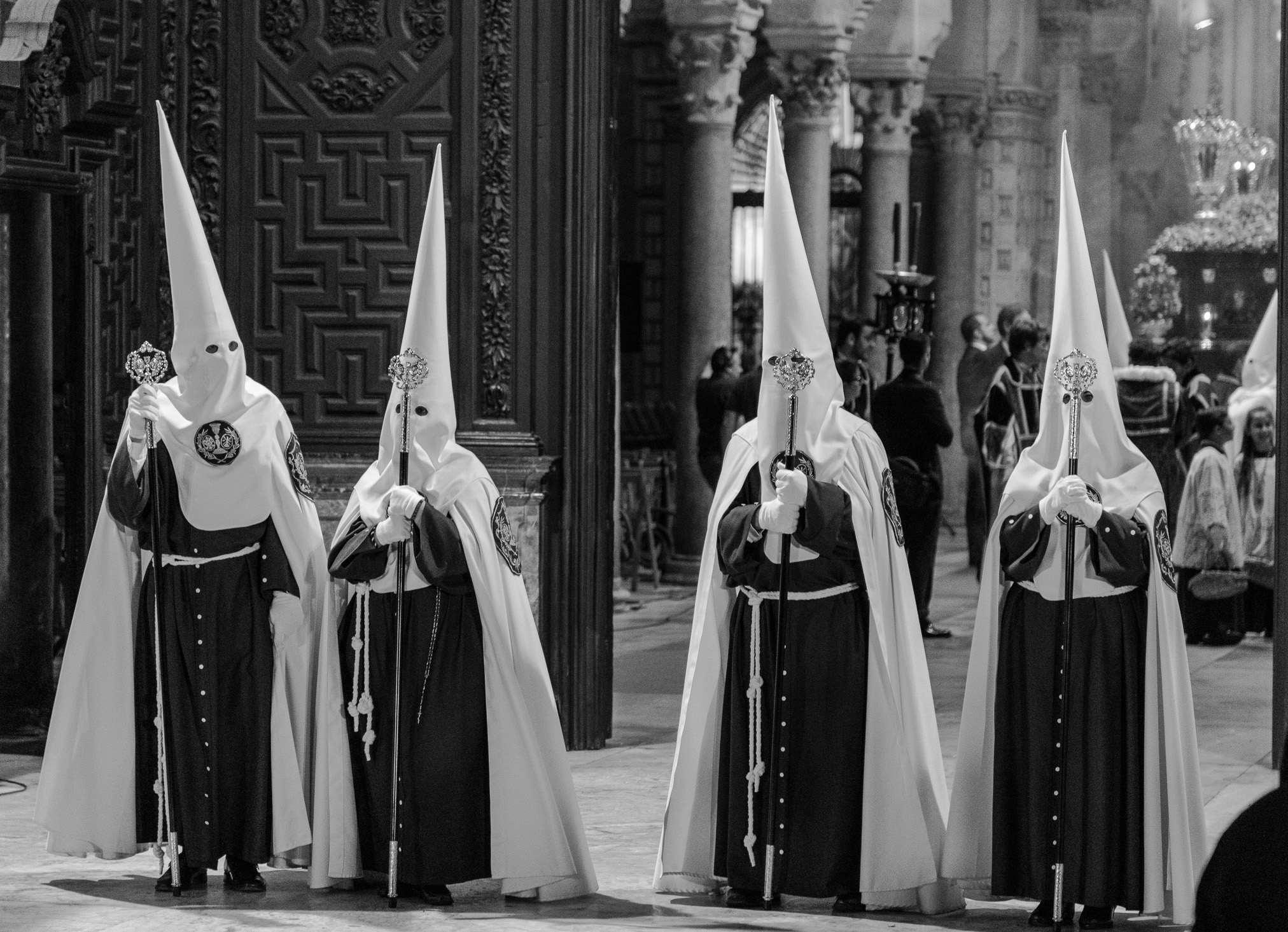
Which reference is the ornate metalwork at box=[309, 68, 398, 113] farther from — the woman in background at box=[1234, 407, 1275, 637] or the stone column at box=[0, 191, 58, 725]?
the woman in background at box=[1234, 407, 1275, 637]

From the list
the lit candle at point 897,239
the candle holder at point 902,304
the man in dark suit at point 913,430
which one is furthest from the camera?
the lit candle at point 897,239

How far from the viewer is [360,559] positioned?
5617mm

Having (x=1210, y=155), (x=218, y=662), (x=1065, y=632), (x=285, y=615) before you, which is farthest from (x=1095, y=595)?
(x=1210, y=155)

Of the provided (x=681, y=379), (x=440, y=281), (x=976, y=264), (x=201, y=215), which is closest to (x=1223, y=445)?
(x=681, y=379)

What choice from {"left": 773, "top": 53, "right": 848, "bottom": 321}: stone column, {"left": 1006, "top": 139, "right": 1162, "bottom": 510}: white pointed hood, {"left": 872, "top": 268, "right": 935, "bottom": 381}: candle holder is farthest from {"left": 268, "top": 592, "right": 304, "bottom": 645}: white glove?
{"left": 773, "top": 53, "right": 848, "bottom": 321}: stone column

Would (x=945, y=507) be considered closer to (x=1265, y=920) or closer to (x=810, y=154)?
(x=810, y=154)

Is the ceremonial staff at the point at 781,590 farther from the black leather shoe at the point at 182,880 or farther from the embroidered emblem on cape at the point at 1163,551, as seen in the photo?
the black leather shoe at the point at 182,880

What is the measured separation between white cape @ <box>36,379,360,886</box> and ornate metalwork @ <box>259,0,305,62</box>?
2549 millimetres

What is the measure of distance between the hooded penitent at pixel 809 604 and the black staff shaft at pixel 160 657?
1288 mm

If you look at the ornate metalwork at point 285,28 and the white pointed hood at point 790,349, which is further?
the ornate metalwork at point 285,28

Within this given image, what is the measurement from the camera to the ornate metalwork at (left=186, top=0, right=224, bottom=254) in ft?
26.4

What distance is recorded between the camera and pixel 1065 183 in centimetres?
574

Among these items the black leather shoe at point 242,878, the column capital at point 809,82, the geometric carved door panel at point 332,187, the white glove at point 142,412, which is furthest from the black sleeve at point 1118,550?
the column capital at point 809,82

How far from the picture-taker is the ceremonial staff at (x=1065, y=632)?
5.39 metres
